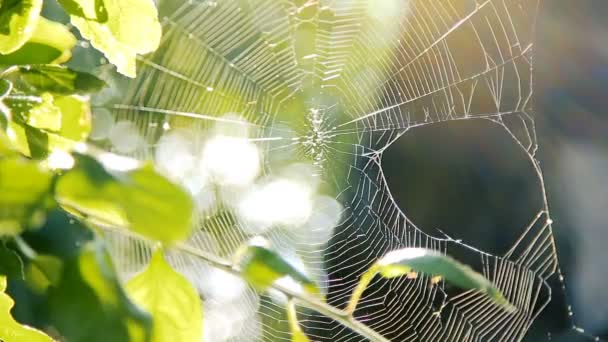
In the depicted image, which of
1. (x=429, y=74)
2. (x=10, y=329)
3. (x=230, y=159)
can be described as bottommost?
(x=230, y=159)

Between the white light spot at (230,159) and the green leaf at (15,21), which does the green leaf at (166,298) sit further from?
the white light spot at (230,159)

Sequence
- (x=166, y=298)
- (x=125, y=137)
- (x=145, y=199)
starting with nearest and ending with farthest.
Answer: (x=145, y=199) < (x=166, y=298) < (x=125, y=137)

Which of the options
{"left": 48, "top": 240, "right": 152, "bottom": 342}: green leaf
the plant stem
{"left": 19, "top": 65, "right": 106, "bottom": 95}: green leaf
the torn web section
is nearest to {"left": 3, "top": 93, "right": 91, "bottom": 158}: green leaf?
{"left": 19, "top": 65, "right": 106, "bottom": 95}: green leaf

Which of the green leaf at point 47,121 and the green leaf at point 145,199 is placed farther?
the green leaf at point 47,121

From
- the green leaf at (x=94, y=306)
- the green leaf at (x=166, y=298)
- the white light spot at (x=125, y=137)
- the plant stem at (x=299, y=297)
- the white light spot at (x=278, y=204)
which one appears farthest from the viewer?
the white light spot at (x=278, y=204)

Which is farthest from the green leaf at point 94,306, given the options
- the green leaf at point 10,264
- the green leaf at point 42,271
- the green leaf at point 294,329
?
the green leaf at point 294,329

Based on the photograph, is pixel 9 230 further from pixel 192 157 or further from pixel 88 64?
pixel 192 157

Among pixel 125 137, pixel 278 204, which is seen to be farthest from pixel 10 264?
pixel 278 204

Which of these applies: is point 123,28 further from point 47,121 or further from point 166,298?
point 166,298
